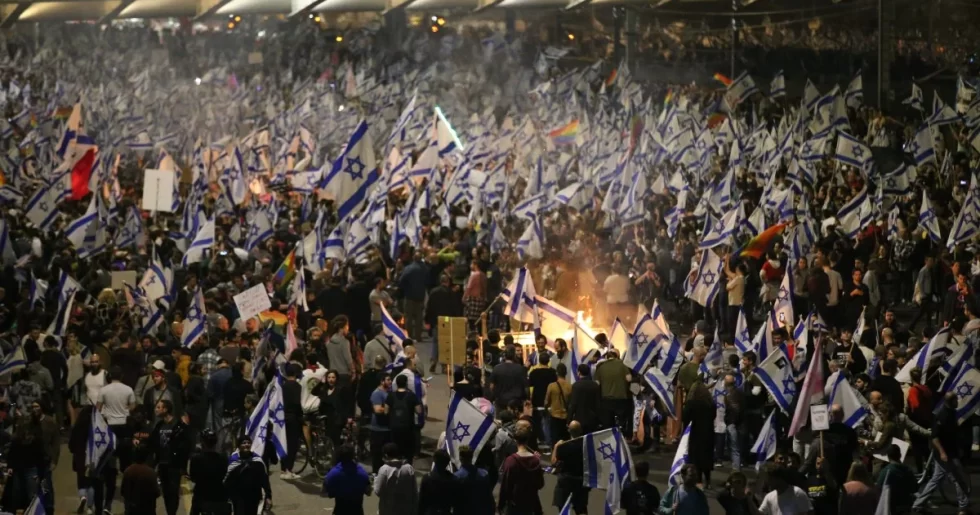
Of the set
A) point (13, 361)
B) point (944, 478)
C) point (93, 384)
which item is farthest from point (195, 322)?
point (944, 478)

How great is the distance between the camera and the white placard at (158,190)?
1209 inches

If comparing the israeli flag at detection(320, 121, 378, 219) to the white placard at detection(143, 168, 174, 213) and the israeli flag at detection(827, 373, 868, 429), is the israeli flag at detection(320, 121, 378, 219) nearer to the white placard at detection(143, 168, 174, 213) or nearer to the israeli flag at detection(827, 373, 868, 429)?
the white placard at detection(143, 168, 174, 213)

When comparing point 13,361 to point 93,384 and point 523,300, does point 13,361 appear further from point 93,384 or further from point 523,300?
point 523,300

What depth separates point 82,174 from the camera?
33.0m

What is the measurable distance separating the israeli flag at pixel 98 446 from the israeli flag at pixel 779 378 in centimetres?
626

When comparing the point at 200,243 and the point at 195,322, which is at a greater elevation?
the point at 195,322

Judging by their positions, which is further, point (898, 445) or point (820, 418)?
point (820, 418)

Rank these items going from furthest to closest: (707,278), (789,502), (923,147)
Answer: (923,147), (707,278), (789,502)

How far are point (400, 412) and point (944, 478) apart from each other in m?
5.25

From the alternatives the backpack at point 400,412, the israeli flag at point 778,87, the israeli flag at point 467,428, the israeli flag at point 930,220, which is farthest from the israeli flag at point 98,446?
the israeli flag at point 778,87

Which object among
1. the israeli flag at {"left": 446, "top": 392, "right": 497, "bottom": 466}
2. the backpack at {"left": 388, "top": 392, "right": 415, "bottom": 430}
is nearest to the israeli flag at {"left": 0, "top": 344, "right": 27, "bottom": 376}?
the backpack at {"left": 388, "top": 392, "right": 415, "bottom": 430}

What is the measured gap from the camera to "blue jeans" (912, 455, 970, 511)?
17156 millimetres

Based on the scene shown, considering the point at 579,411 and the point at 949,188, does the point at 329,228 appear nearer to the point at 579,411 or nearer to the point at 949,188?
the point at 949,188

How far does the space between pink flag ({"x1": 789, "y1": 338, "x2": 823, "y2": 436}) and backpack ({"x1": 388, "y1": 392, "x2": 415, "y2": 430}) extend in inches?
148
